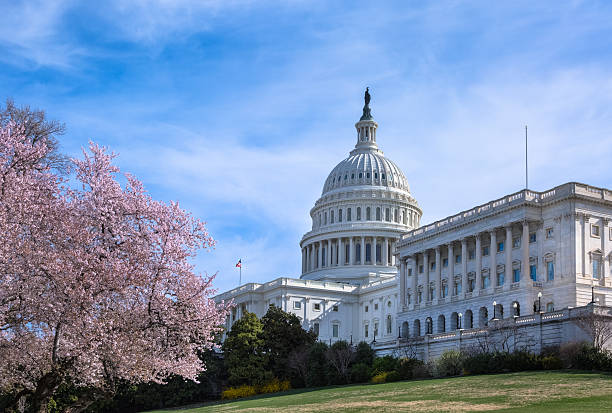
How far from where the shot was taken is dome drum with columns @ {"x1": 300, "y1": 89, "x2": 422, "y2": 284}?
160375mm

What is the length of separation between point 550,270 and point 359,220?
255ft

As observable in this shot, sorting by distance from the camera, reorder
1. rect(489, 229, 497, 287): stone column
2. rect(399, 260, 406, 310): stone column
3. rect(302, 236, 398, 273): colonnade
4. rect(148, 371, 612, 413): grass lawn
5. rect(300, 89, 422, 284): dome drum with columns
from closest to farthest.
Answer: rect(148, 371, 612, 413): grass lawn, rect(489, 229, 497, 287): stone column, rect(399, 260, 406, 310): stone column, rect(300, 89, 422, 284): dome drum with columns, rect(302, 236, 398, 273): colonnade

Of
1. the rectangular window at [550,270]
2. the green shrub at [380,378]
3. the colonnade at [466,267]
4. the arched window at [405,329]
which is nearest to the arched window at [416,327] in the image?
the arched window at [405,329]

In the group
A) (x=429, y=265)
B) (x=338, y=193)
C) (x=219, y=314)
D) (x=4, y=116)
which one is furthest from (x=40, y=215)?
(x=338, y=193)

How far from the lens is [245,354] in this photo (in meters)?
95.6

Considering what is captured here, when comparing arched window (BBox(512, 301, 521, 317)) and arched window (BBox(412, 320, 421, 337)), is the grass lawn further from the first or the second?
arched window (BBox(412, 320, 421, 337))

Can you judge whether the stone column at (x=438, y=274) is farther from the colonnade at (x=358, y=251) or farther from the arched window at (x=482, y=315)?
the colonnade at (x=358, y=251)

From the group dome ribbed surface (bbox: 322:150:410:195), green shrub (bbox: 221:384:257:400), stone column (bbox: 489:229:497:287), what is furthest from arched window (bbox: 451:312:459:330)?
dome ribbed surface (bbox: 322:150:410:195)

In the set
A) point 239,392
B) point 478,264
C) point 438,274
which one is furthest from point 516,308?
point 239,392

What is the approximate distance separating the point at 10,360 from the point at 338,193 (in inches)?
5658

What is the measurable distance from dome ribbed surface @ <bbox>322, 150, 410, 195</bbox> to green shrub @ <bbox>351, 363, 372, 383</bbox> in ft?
289

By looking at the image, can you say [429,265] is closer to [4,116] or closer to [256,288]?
[256,288]

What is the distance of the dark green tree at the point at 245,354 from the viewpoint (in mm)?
92938

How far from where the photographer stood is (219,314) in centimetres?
2905
